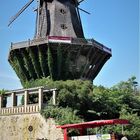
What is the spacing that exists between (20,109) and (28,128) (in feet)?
5.66

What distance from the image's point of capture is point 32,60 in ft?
115

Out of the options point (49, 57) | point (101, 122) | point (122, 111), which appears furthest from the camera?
point (49, 57)

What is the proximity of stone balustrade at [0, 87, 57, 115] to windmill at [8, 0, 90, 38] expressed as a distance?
10.2m

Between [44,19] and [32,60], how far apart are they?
206 inches

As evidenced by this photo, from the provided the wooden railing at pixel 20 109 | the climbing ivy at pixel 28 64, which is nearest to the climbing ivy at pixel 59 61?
the climbing ivy at pixel 28 64

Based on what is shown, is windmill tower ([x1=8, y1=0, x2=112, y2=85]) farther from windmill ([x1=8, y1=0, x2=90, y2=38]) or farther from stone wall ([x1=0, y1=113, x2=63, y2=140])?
stone wall ([x1=0, y1=113, x2=63, y2=140])

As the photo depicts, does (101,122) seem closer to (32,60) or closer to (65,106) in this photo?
(65,106)

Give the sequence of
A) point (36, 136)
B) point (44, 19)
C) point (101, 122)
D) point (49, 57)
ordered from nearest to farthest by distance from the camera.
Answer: point (101, 122)
point (36, 136)
point (49, 57)
point (44, 19)

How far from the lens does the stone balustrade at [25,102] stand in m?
26.3

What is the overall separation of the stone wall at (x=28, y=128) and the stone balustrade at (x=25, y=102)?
376 millimetres

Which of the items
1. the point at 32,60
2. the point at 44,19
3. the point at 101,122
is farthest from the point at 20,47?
the point at 101,122

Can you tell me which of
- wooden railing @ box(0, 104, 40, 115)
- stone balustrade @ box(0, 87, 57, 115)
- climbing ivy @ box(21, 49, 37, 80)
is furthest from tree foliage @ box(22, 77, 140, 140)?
climbing ivy @ box(21, 49, 37, 80)

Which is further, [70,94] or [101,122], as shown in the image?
[70,94]

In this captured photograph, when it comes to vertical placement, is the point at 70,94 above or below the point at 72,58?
below
